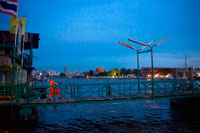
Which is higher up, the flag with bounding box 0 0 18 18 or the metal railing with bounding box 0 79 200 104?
the flag with bounding box 0 0 18 18

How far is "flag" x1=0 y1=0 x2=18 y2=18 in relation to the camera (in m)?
12.7

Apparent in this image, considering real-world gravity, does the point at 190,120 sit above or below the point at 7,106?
below

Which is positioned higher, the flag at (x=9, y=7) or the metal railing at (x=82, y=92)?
the flag at (x=9, y=7)

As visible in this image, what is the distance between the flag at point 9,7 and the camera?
12.7 metres

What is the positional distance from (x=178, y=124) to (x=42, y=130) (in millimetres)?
10102

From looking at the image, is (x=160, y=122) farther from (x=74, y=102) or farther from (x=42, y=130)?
(x=42, y=130)

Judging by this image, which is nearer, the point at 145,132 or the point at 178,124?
the point at 145,132

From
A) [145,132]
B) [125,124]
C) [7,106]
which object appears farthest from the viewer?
[125,124]

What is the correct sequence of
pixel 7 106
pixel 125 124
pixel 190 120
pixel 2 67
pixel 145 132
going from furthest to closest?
pixel 2 67 → pixel 190 120 → pixel 125 124 → pixel 7 106 → pixel 145 132

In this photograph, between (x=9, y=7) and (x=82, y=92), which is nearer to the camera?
(x=9, y=7)

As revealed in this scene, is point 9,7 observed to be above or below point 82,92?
above

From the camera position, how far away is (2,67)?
17.1 meters

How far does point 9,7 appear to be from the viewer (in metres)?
Answer: 13.0

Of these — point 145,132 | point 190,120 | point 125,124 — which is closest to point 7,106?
point 125,124
